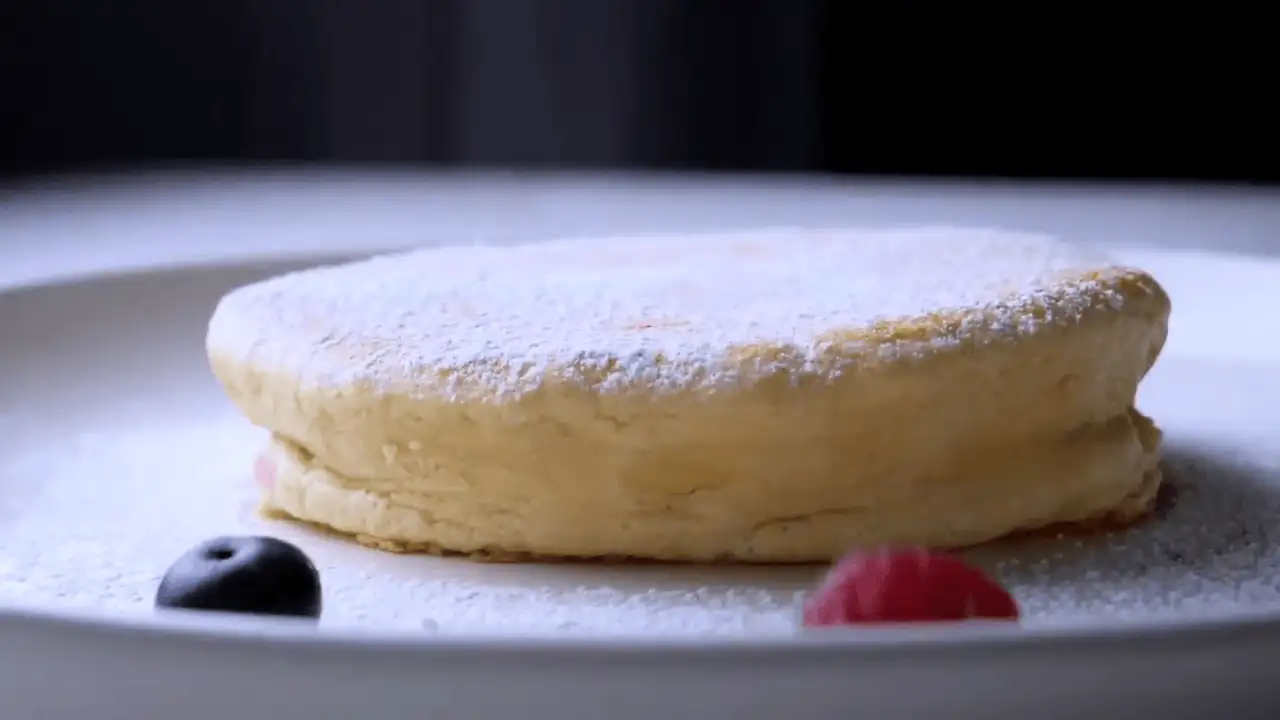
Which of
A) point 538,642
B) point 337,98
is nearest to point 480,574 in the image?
point 538,642

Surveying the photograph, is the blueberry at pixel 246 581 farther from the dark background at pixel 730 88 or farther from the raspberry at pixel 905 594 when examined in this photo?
the dark background at pixel 730 88

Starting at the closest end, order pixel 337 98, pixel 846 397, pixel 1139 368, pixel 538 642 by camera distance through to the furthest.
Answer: pixel 538 642
pixel 846 397
pixel 1139 368
pixel 337 98

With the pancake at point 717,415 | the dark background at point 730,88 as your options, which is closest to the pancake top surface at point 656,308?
the pancake at point 717,415

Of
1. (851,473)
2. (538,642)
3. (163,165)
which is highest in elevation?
(538,642)

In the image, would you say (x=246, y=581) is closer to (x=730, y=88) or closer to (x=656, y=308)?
(x=656, y=308)

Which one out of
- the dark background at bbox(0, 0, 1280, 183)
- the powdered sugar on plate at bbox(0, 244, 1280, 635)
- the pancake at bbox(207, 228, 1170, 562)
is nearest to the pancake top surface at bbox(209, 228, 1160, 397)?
the pancake at bbox(207, 228, 1170, 562)

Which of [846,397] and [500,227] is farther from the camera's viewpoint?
[500,227]

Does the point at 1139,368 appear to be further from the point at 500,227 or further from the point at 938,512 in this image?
the point at 500,227
